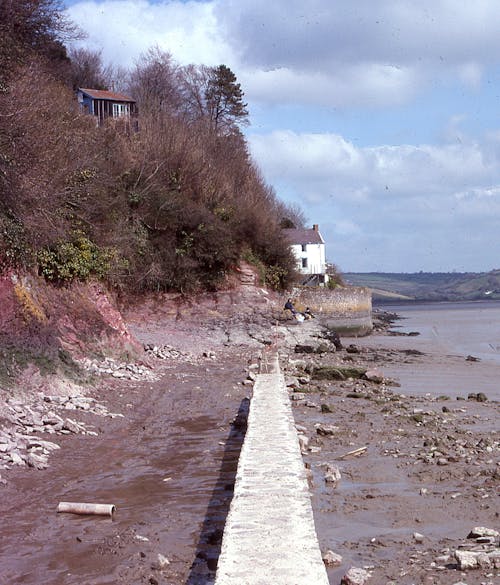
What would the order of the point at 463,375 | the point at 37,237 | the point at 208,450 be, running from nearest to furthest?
1. the point at 208,450
2. the point at 37,237
3. the point at 463,375

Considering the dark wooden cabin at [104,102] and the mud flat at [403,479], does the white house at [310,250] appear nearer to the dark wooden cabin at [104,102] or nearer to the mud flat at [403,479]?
the dark wooden cabin at [104,102]

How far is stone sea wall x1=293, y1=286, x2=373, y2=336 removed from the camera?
4881 cm

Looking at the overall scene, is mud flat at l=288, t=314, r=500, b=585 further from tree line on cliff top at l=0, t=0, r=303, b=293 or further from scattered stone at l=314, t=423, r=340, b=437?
tree line on cliff top at l=0, t=0, r=303, b=293

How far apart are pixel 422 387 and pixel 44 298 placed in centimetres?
1004

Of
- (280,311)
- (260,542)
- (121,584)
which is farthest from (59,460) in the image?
(280,311)

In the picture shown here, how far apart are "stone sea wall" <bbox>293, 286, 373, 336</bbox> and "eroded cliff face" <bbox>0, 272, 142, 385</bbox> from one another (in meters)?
27.6

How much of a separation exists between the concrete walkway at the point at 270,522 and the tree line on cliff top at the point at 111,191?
7.91 meters

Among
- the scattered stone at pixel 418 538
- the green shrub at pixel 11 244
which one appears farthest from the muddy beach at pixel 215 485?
the green shrub at pixel 11 244

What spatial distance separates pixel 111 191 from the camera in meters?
27.8

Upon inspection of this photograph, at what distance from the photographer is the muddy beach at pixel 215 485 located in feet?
21.1

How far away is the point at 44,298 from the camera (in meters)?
16.7

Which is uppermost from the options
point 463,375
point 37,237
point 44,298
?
point 37,237

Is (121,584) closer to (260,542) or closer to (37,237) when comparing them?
(260,542)

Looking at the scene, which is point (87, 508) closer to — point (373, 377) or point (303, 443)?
point (303, 443)
